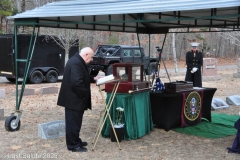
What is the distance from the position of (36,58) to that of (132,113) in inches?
400

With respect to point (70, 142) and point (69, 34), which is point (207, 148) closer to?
point (70, 142)

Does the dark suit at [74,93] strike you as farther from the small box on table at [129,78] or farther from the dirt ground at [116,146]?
the small box on table at [129,78]

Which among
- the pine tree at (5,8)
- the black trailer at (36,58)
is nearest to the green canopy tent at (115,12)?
the black trailer at (36,58)

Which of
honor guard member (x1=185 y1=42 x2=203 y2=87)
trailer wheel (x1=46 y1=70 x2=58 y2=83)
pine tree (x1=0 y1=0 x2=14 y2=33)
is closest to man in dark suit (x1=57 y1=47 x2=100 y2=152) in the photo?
honor guard member (x1=185 y1=42 x2=203 y2=87)

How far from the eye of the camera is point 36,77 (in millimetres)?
15664

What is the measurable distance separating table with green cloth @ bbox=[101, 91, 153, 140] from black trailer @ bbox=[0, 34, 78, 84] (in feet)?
29.1

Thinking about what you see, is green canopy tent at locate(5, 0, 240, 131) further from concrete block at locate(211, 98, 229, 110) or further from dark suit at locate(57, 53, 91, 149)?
concrete block at locate(211, 98, 229, 110)

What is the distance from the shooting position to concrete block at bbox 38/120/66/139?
6531 mm

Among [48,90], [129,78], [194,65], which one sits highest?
[194,65]

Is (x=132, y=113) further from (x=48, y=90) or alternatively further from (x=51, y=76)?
(x=51, y=76)

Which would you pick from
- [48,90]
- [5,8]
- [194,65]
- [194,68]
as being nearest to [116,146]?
[194,68]

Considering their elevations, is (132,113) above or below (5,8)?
below

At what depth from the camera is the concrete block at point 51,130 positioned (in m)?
6.53

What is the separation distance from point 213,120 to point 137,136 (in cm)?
250
